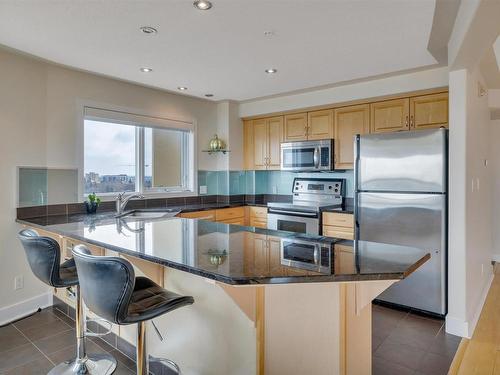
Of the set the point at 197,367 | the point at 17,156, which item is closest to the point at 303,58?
the point at 197,367

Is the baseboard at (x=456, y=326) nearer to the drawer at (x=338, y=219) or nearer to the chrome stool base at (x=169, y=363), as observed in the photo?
the drawer at (x=338, y=219)

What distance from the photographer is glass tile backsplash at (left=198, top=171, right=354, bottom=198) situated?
15.9 feet

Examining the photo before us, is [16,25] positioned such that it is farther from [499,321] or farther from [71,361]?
[499,321]

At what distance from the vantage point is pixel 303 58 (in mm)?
2963

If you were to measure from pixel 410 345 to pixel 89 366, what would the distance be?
229 centimetres

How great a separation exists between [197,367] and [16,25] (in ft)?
8.47

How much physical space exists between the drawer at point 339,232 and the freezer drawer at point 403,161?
0.59 meters

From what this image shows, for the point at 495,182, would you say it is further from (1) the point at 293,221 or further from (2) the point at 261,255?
(2) the point at 261,255

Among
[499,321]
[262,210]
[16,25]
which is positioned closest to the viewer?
[16,25]

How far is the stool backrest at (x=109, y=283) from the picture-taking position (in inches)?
54.1

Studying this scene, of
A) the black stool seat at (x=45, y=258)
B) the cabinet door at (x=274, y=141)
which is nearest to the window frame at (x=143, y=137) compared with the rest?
the cabinet door at (x=274, y=141)

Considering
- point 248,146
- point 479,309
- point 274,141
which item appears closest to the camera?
point 479,309

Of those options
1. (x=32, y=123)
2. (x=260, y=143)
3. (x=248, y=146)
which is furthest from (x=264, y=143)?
(x=32, y=123)

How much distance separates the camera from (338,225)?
383cm
